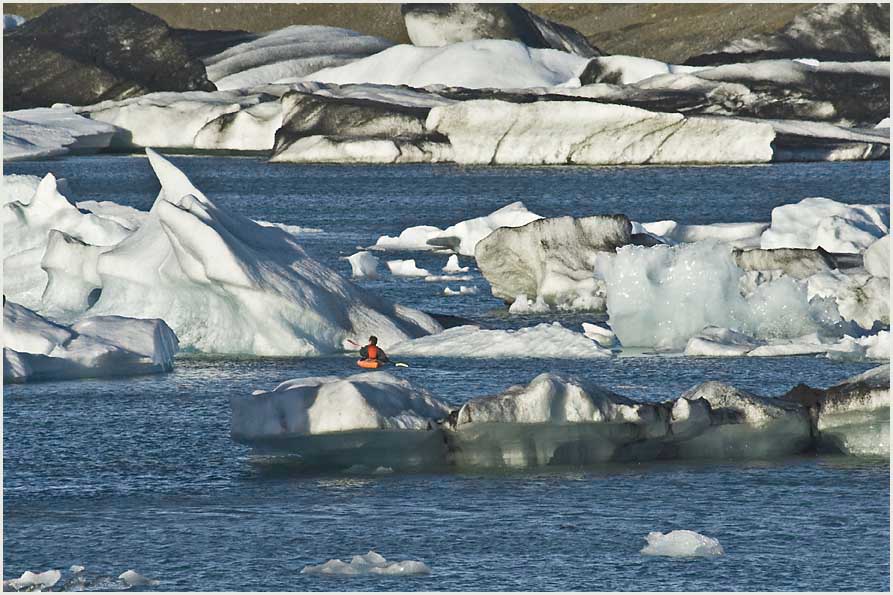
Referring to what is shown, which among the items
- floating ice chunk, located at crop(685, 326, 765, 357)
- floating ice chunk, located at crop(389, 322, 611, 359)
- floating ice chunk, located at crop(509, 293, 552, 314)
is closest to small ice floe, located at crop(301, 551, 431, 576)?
floating ice chunk, located at crop(389, 322, 611, 359)

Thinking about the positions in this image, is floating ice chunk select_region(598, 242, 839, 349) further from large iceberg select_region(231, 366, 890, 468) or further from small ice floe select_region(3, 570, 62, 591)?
small ice floe select_region(3, 570, 62, 591)

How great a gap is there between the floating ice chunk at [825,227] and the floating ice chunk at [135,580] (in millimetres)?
18888

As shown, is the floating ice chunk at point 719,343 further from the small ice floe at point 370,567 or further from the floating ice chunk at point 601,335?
the small ice floe at point 370,567

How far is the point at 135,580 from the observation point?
11.8 meters

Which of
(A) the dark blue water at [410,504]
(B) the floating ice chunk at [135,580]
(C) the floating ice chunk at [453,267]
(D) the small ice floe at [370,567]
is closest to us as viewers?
(B) the floating ice chunk at [135,580]

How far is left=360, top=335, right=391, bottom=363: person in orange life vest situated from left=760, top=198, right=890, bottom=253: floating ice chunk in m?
10.6

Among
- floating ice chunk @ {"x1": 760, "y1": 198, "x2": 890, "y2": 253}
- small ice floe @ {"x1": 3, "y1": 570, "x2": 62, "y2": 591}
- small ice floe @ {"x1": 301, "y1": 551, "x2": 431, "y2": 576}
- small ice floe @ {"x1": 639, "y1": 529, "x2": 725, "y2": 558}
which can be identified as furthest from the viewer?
floating ice chunk @ {"x1": 760, "y1": 198, "x2": 890, "y2": 253}

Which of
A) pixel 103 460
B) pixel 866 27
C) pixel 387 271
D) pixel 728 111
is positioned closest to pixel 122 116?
pixel 728 111

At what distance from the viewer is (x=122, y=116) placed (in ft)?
230

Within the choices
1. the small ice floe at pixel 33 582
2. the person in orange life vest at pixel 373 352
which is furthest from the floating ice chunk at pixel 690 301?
the small ice floe at pixel 33 582

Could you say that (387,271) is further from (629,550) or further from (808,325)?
(629,550)

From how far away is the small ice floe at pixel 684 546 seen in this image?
1245 centimetres

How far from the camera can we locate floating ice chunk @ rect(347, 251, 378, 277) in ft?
99.6

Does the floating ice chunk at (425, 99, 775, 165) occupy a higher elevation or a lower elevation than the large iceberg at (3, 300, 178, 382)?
higher
